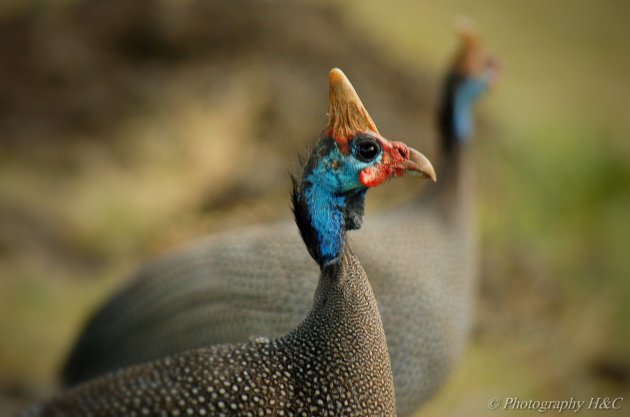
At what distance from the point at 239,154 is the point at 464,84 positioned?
79.9 inches

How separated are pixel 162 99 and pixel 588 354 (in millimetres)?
2677

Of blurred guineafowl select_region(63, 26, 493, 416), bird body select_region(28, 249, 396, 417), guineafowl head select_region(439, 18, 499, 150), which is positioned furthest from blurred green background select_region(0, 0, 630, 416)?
bird body select_region(28, 249, 396, 417)

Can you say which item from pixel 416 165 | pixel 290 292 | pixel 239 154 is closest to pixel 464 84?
pixel 290 292

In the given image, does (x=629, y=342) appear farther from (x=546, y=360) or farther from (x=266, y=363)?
(x=266, y=363)

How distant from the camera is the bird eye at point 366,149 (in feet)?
6.46

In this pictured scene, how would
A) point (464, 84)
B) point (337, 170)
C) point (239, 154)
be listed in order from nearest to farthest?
point (337, 170)
point (464, 84)
point (239, 154)

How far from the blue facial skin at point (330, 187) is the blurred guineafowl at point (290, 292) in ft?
2.35

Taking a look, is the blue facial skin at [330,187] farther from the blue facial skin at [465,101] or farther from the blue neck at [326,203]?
the blue facial skin at [465,101]

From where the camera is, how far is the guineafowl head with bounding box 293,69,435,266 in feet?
6.41

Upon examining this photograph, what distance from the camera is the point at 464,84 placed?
351 cm

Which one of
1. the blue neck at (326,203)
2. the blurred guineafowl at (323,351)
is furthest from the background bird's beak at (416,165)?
the blue neck at (326,203)

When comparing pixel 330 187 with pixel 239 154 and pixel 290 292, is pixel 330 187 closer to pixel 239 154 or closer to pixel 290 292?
pixel 290 292

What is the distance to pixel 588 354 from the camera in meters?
4.93

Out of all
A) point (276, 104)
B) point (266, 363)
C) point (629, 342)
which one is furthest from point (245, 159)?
point (266, 363)
